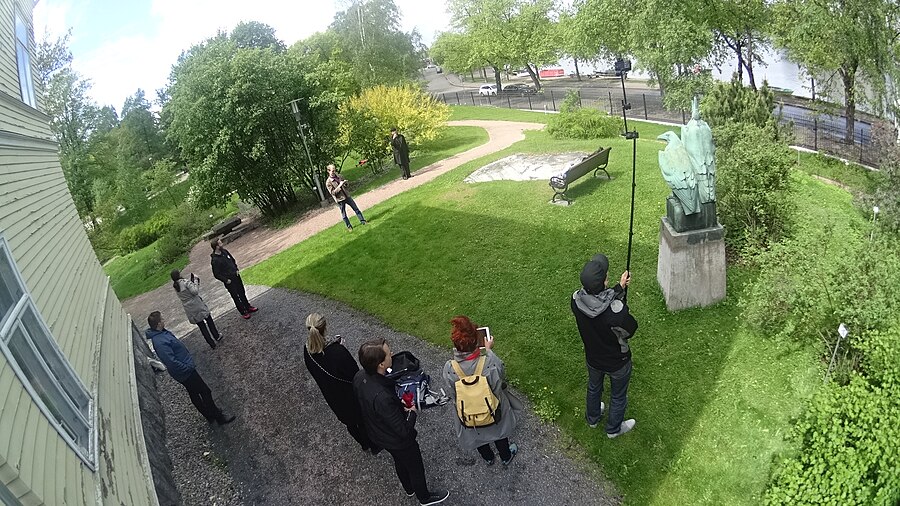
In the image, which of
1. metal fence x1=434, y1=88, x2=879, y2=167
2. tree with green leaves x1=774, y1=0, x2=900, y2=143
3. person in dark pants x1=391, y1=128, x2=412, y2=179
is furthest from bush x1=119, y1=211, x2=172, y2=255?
tree with green leaves x1=774, y1=0, x2=900, y2=143

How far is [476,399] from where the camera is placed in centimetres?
419

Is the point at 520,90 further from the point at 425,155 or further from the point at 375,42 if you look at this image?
the point at 425,155

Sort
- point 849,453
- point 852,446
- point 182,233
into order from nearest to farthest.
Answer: point 849,453 → point 852,446 → point 182,233

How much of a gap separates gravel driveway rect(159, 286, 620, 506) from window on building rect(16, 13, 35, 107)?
195 inches

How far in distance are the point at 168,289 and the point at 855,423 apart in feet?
46.2

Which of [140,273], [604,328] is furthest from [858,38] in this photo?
[140,273]

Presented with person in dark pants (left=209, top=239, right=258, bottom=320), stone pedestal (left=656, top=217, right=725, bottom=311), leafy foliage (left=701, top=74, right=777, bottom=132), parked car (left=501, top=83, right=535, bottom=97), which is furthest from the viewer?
parked car (left=501, top=83, right=535, bottom=97)

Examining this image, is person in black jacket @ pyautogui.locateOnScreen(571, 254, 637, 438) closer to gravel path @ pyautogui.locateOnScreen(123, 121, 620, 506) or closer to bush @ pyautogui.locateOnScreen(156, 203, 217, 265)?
gravel path @ pyautogui.locateOnScreen(123, 121, 620, 506)

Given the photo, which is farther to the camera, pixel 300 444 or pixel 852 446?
pixel 300 444

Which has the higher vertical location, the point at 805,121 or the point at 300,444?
the point at 300,444

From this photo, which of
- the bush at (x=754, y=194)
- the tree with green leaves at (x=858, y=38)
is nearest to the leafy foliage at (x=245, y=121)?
the bush at (x=754, y=194)

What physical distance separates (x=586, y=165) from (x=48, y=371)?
9126mm

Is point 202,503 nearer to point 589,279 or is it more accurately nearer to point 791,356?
point 589,279

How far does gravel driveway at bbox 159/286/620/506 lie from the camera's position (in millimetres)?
4875
